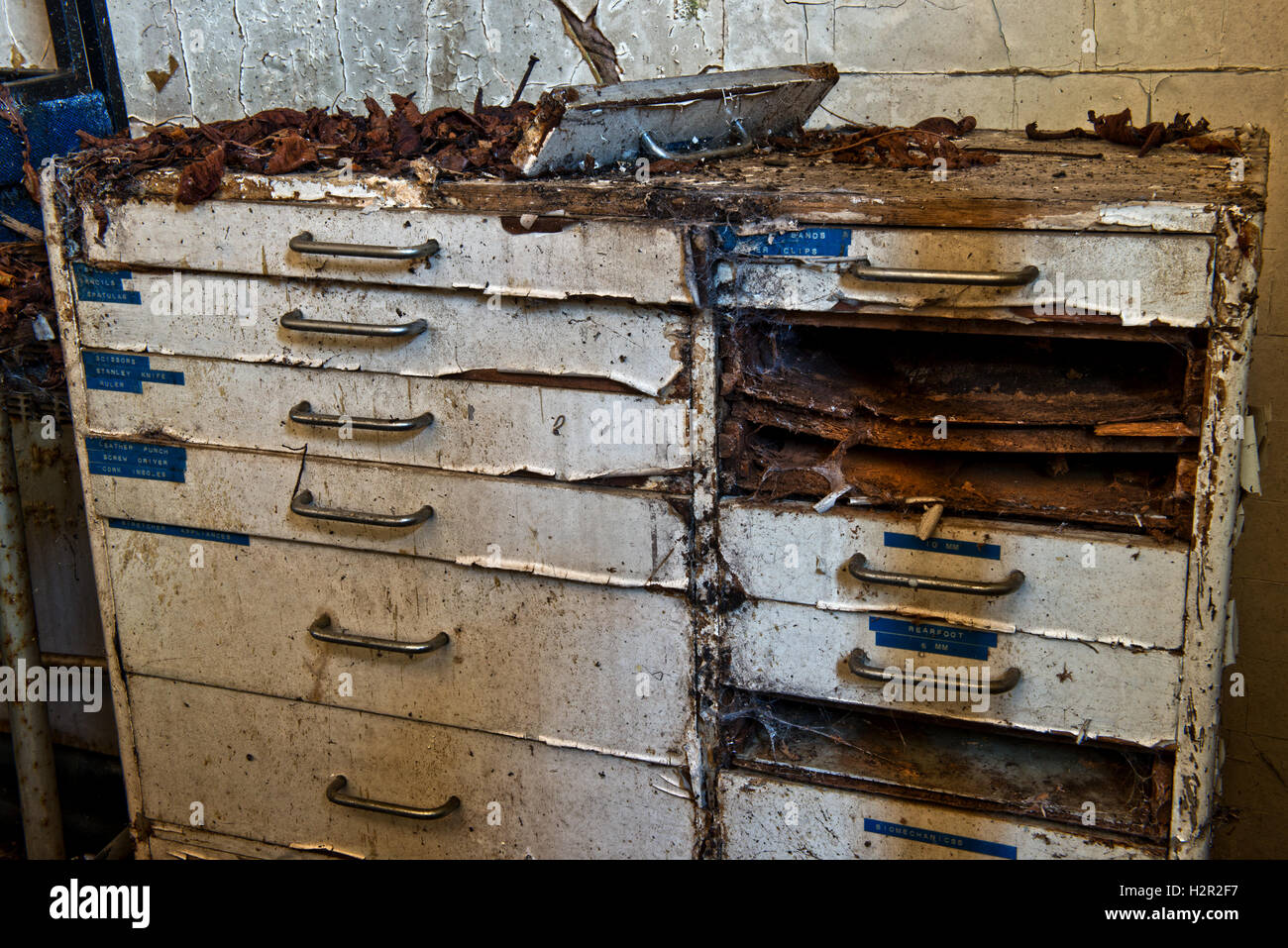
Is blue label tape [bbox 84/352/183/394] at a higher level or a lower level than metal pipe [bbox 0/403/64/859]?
higher

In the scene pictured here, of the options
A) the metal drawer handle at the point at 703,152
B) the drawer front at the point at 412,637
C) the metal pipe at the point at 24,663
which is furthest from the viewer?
the metal pipe at the point at 24,663

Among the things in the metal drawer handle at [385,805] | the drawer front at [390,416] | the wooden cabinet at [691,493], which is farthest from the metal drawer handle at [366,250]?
the metal drawer handle at [385,805]

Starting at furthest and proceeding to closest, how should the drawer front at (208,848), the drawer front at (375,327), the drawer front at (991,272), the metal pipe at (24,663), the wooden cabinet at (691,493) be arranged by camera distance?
the metal pipe at (24,663) < the drawer front at (208,848) < the drawer front at (375,327) < the wooden cabinet at (691,493) < the drawer front at (991,272)

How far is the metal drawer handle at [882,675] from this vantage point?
4.48 feet

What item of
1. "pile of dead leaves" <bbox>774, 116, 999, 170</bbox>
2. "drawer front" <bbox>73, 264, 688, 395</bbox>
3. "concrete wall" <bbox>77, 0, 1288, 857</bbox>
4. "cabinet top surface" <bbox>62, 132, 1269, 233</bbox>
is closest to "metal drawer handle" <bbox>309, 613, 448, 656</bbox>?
"drawer front" <bbox>73, 264, 688, 395</bbox>

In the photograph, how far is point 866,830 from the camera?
1.48 metres

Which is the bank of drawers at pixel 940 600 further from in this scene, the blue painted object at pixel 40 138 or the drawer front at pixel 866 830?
the blue painted object at pixel 40 138

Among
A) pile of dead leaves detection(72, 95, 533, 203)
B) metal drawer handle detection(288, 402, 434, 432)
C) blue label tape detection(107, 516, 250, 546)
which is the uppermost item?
pile of dead leaves detection(72, 95, 533, 203)

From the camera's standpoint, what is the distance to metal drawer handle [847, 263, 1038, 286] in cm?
123

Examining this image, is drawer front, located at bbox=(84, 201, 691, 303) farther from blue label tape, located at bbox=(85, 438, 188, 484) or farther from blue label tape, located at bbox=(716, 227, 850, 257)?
blue label tape, located at bbox=(85, 438, 188, 484)

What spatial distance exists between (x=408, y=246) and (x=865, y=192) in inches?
22.6

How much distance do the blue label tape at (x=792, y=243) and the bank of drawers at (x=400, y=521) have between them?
0.07 metres
